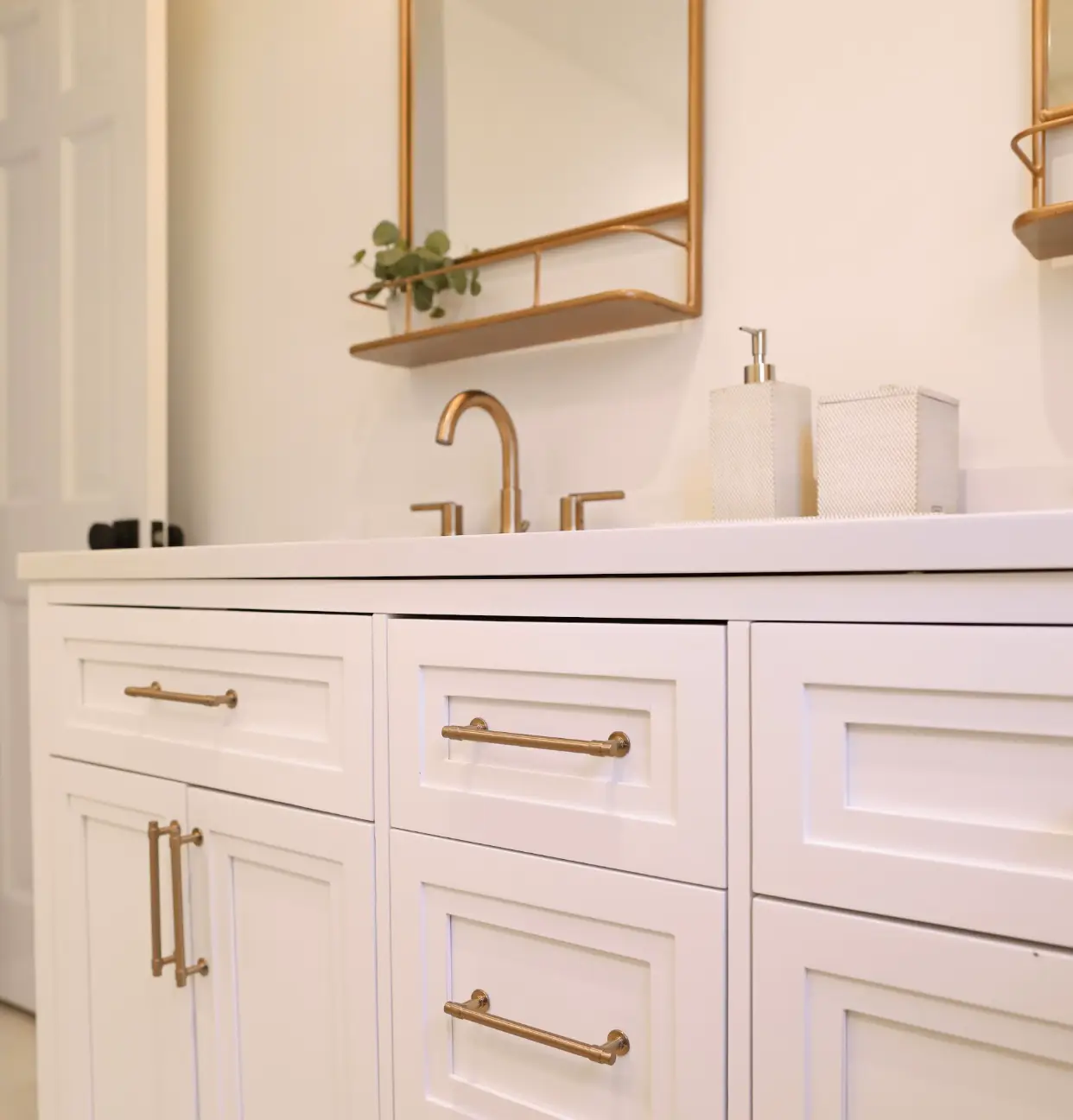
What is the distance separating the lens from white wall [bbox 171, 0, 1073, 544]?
1.04 m

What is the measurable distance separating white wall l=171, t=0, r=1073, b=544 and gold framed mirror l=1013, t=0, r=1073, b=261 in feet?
0.11

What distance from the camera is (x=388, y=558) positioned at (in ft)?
2.95

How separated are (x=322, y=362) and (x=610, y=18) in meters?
0.70

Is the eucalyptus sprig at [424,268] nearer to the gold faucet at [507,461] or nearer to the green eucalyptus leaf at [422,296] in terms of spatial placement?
the green eucalyptus leaf at [422,296]

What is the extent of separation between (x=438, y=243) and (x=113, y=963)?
1045 mm

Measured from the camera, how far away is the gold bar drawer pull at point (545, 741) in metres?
0.75

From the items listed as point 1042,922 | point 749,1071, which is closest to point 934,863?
point 1042,922

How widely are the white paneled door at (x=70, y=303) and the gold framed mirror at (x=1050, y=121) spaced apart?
1387 mm

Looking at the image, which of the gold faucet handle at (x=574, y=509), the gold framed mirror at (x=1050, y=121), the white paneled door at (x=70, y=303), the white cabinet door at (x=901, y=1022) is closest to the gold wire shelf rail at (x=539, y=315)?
the gold faucet handle at (x=574, y=509)

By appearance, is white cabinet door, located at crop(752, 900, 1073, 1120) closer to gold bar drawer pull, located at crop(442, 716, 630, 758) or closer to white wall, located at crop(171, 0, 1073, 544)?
gold bar drawer pull, located at crop(442, 716, 630, 758)

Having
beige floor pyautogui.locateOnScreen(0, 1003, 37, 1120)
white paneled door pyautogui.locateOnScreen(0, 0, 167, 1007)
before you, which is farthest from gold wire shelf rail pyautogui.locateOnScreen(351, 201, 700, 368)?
beige floor pyautogui.locateOnScreen(0, 1003, 37, 1120)

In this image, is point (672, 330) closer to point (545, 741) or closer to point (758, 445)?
point (758, 445)

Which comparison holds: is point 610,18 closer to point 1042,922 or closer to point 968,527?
point 968,527

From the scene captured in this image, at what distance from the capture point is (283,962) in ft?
3.23
